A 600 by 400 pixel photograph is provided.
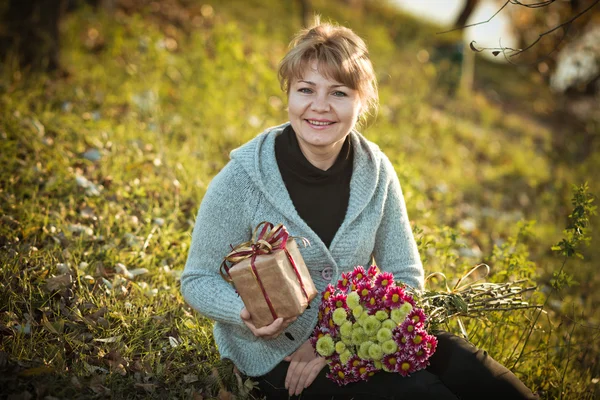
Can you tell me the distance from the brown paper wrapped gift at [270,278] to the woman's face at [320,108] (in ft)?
1.76

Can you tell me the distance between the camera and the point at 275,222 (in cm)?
241

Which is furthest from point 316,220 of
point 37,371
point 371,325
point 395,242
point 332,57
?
point 37,371

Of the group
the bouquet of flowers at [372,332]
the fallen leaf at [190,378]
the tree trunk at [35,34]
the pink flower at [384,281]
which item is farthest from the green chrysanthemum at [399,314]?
the tree trunk at [35,34]

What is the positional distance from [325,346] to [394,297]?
32 cm

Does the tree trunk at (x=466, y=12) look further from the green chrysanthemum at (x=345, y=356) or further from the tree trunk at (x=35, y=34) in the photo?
the green chrysanthemum at (x=345, y=356)

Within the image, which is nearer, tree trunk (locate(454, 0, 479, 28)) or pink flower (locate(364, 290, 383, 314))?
pink flower (locate(364, 290, 383, 314))

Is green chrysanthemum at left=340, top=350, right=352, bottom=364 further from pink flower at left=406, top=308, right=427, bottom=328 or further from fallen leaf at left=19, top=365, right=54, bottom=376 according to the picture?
fallen leaf at left=19, top=365, right=54, bottom=376

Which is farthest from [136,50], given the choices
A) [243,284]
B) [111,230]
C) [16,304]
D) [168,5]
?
[243,284]

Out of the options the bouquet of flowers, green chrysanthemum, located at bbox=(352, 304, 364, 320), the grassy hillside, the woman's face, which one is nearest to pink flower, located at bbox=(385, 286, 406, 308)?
the bouquet of flowers

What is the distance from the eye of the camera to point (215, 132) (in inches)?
204

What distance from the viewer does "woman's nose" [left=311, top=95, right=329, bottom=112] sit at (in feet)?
7.84

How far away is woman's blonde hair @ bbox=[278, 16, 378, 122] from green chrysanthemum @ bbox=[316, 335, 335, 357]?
3.55ft

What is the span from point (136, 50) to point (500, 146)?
533 centimetres

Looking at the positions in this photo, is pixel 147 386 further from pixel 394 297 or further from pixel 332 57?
pixel 332 57
